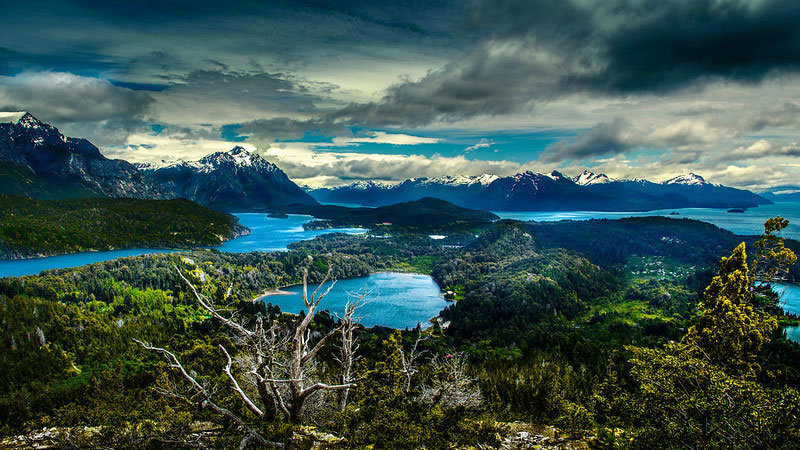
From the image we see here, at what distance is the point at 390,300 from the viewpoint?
373 feet

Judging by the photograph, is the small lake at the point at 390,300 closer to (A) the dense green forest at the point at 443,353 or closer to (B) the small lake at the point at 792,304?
(A) the dense green forest at the point at 443,353

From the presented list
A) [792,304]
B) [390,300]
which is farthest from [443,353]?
[792,304]

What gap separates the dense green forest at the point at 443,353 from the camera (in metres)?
11.5

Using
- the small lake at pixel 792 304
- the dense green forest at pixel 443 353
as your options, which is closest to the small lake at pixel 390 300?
the dense green forest at pixel 443 353

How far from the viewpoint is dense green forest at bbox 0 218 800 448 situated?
37.8 feet

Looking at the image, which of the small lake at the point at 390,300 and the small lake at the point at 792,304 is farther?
the small lake at the point at 390,300

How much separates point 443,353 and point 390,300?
60.2m

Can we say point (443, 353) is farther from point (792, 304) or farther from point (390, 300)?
point (792, 304)

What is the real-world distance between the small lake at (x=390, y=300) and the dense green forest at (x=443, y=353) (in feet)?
27.7

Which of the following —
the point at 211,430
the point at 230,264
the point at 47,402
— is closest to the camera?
the point at 211,430

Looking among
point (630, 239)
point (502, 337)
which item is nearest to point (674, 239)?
point (630, 239)

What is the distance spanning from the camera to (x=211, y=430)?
13.1m

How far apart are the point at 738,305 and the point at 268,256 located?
6297 inches

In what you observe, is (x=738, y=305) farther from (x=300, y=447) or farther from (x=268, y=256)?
(x=268, y=256)
